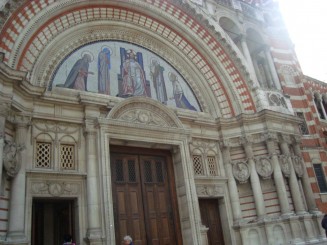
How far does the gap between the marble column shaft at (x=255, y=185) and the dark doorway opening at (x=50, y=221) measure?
285 inches

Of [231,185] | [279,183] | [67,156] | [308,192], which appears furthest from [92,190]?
[308,192]

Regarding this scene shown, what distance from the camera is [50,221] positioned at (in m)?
11.2

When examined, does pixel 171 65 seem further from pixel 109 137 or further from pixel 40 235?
pixel 40 235

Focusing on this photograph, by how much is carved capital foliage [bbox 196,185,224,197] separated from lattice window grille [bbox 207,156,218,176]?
24.1 inches

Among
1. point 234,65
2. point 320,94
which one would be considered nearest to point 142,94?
point 234,65

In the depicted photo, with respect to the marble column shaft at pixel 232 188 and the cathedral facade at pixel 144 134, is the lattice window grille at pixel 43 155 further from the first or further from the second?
the marble column shaft at pixel 232 188

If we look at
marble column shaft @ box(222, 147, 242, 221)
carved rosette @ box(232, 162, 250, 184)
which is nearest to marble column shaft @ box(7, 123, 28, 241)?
marble column shaft @ box(222, 147, 242, 221)

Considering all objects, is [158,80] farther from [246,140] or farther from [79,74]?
[246,140]

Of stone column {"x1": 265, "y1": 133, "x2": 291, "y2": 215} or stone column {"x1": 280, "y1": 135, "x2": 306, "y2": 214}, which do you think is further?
stone column {"x1": 280, "y1": 135, "x2": 306, "y2": 214}

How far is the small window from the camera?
16594mm

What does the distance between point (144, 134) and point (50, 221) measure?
14.3 ft

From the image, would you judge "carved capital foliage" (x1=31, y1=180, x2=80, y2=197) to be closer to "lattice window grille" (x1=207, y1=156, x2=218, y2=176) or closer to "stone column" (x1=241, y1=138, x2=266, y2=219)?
"lattice window grille" (x1=207, y1=156, x2=218, y2=176)

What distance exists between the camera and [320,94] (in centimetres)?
2031

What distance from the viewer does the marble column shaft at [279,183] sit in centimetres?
1303
